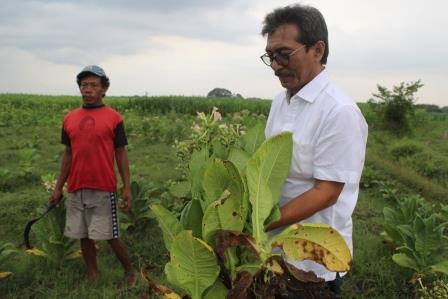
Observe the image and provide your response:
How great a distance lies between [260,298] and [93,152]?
2.87 meters

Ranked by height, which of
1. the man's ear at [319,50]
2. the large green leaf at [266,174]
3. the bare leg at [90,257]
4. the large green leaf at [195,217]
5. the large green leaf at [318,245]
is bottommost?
the bare leg at [90,257]

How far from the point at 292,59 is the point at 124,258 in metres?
2.92

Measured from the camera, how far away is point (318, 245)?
131 centimetres

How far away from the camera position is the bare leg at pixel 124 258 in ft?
13.4

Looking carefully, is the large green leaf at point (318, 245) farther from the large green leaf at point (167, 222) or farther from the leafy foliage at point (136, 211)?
the leafy foliage at point (136, 211)

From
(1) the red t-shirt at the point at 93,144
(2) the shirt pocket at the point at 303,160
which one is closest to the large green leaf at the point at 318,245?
(2) the shirt pocket at the point at 303,160

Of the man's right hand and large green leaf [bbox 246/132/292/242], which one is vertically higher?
large green leaf [bbox 246/132/292/242]

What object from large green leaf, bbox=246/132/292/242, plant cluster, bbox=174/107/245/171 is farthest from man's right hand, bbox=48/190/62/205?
large green leaf, bbox=246/132/292/242

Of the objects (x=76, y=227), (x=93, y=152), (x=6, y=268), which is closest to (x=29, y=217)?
(x=6, y=268)

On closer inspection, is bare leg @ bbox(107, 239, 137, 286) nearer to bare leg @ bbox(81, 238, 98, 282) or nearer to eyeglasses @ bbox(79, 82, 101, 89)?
bare leg @ bbox(81, 238, 98, 282)

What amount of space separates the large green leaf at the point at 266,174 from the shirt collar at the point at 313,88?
1.34 feet

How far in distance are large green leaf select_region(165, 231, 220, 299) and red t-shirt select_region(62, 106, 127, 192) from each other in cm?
270

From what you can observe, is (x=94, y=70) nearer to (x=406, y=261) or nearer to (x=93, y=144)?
(x=93, y=144)

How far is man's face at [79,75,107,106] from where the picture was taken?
385 cm
